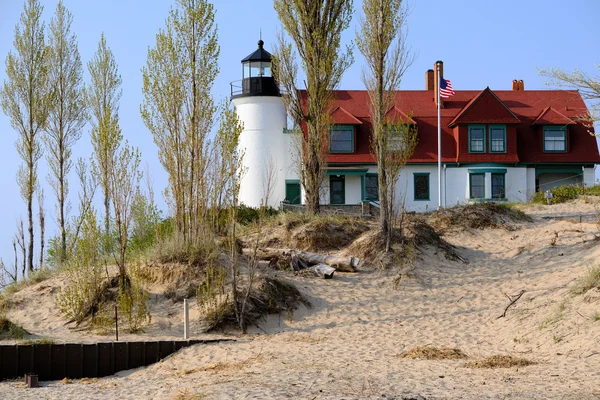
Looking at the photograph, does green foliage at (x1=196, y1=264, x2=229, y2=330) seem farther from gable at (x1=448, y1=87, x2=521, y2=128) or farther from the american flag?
gable at (x1=448, y1=87, x2=521, y2=128)

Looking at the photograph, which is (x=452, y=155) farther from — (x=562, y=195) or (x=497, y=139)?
(x=562, y=195)

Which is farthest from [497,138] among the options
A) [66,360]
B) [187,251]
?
[66,360]

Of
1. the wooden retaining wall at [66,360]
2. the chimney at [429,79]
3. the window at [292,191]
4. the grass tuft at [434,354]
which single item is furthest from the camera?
the chimney at [429,79]

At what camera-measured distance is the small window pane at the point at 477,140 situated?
117ft

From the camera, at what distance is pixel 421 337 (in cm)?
1603

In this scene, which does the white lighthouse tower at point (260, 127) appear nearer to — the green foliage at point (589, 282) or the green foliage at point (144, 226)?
the green foliage at point (144, 226)

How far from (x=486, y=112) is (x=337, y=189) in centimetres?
754

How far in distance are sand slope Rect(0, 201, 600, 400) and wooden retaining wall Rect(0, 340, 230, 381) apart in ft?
1.21

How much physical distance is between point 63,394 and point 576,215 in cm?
1976

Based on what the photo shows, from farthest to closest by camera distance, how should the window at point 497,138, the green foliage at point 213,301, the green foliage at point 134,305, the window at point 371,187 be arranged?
the window at point 497,138 < the window at point 371,187 < the green foliage at point 213,301 < the green foliage at point 134,305

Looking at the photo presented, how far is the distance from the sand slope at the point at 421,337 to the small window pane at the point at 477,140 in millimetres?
11108

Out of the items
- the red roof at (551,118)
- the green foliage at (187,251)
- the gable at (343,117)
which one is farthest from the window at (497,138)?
the green foliage at (187,251)

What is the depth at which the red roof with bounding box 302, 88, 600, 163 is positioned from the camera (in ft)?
116

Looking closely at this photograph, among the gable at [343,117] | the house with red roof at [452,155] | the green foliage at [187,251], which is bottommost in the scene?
the green foliage at [187,251]
